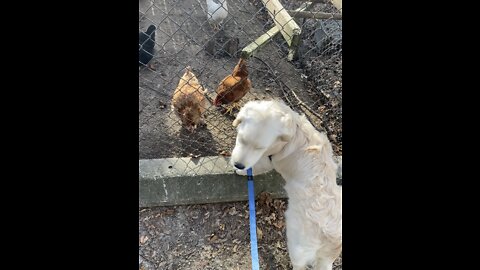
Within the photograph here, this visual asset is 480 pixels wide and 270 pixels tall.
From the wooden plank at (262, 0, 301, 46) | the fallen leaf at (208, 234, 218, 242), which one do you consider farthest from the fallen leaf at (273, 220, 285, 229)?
the wooden plank at (262, 0, 301, 46)

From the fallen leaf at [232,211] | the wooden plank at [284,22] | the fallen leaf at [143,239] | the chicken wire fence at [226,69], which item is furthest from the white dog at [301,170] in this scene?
the wooden plank at [284,22]

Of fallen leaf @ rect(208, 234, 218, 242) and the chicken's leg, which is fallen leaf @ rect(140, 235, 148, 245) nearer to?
fallen leaf @ rect(208, 234, 218, 242)

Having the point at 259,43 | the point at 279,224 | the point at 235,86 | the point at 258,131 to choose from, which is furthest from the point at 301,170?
the point at 259,43

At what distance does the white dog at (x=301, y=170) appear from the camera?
2.49 metres

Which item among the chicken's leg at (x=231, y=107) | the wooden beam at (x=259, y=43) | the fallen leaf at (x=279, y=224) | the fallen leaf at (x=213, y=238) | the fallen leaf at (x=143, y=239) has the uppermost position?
the fallen leaf at (x=143, y=239)

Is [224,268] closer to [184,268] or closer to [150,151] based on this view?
[184,268]

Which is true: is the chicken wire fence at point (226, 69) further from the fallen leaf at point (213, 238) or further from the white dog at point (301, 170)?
the white dog at point (301, 170)

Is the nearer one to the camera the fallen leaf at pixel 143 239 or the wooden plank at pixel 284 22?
the fallen leaf at pixel 143 239

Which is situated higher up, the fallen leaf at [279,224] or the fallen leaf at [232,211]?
the fallen leaf at [232,211]

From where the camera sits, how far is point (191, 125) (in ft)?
11.6

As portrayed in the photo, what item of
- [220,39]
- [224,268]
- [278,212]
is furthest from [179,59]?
[224,268]

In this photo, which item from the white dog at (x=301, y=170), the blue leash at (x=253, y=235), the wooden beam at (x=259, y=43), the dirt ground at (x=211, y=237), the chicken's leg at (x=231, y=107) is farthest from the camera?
the wooden beam at (x=259, y=43)

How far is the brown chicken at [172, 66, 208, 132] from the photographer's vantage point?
332 centimetres

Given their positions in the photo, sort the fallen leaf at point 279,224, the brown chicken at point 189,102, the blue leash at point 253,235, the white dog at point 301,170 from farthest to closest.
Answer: the brown chicken at point 189,102, the fallen leaf at point 279,224, the white dog at point 301,170, the blue leash at point 253,235
